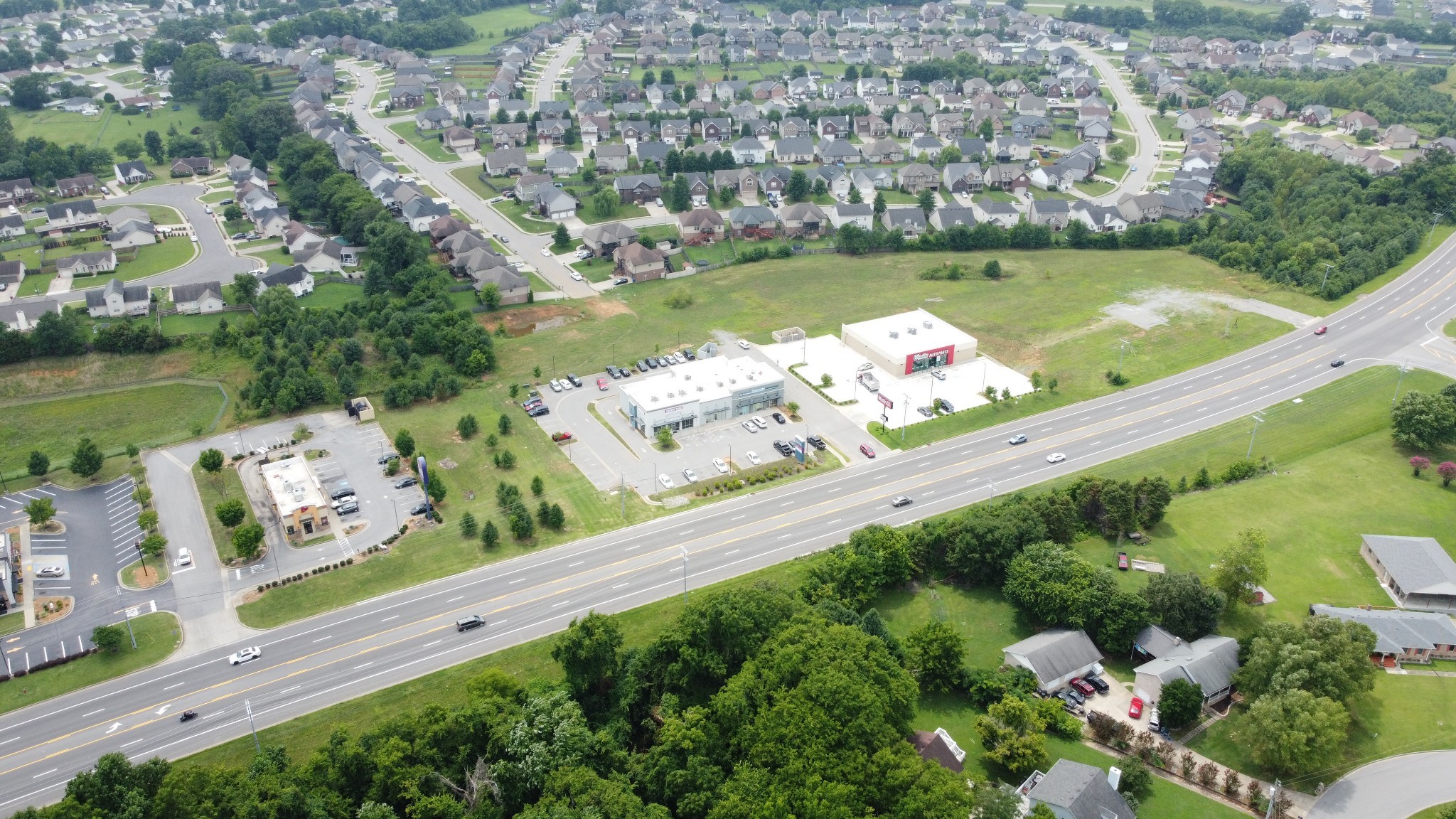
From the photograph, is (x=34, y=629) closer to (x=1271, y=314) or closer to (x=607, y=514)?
(x=607, y=514)

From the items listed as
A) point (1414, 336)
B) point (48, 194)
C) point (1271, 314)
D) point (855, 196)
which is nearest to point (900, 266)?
point (855, 196)

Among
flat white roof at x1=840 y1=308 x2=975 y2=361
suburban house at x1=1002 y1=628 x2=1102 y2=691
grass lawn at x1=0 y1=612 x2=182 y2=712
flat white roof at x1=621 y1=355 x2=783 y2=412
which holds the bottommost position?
grass lawn at x1=0 y1=612 x2=182 y2=712

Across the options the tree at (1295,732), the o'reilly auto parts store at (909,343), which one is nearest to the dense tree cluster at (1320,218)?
the o'reilly auto parts store at (909,343)

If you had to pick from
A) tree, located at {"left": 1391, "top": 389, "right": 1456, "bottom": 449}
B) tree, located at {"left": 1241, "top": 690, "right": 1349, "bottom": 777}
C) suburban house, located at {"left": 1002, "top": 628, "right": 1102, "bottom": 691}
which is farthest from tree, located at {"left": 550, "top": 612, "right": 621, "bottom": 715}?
tree, located at {"left": 1391, "top": 389, "right": 1456, "bottom": 449}

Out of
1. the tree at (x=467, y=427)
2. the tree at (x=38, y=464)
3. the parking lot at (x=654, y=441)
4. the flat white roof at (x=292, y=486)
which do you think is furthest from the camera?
the tree at (x=467, y=427)

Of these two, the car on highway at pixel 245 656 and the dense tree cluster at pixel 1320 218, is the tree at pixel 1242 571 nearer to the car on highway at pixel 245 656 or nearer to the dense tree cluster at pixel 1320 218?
the car on highway at pixel 245 656

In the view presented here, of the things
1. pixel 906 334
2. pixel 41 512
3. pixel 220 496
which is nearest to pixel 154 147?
pixel 220 496

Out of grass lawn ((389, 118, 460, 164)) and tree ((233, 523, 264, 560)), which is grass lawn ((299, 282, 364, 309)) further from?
grass lawn ((389, 118, 460, 164))
